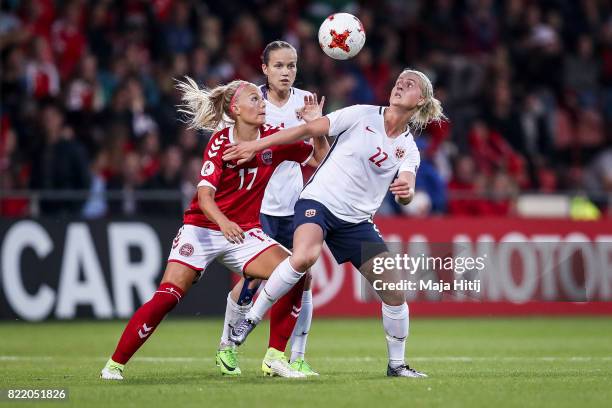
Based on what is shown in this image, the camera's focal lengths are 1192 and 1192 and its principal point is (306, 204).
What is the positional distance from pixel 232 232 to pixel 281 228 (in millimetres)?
1777

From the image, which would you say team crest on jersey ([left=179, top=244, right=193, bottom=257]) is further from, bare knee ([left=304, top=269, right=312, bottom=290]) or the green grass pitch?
bare knee ([left=304, top=269, right=312, bottom=290])

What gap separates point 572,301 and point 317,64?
5.40 metres

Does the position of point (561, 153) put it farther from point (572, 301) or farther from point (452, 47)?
point (572, 301)

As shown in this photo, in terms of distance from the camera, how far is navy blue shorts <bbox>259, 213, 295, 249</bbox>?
10.0m

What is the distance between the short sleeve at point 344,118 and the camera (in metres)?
Result: 8.86

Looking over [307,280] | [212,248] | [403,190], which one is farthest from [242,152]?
[307,280]

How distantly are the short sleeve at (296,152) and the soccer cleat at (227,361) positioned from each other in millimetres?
1528

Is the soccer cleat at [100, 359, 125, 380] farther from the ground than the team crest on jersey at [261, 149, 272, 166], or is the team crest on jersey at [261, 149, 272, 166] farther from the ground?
the team crest on jersey at [261, 149, 272, 166]

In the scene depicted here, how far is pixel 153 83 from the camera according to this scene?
1759 cm

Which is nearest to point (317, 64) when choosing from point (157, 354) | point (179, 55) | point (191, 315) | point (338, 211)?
point (179, 55)

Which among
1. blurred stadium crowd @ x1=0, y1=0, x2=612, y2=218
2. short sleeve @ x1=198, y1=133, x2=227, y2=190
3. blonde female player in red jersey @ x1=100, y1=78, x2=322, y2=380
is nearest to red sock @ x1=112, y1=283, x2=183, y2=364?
blonde female player in red jersey @ x1=100, y1=78, x2=322, y2=380

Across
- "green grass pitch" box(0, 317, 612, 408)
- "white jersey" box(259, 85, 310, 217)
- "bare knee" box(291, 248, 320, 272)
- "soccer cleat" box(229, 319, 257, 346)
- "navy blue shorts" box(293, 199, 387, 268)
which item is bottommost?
"green grass pitch" box(0, 317, 612, 408)

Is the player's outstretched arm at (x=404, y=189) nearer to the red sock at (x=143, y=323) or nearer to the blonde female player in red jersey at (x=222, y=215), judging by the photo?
the blonde female player in red jersey at (x=222, y=215)

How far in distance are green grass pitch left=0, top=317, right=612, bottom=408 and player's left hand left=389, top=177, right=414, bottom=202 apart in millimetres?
1315
